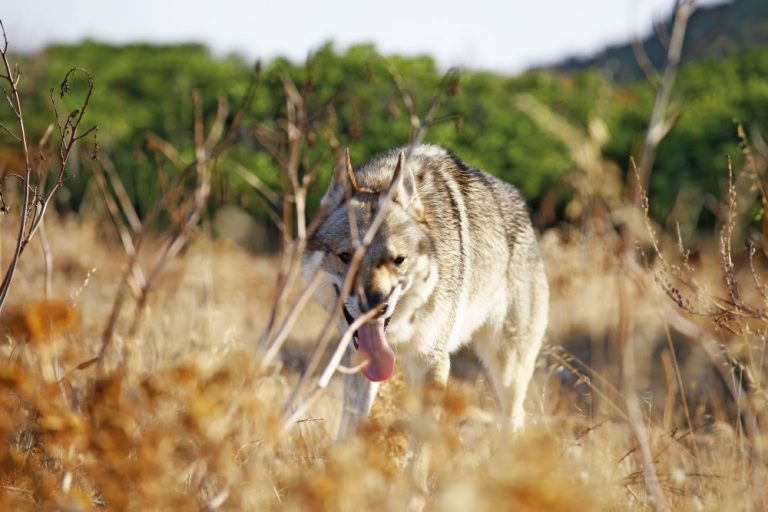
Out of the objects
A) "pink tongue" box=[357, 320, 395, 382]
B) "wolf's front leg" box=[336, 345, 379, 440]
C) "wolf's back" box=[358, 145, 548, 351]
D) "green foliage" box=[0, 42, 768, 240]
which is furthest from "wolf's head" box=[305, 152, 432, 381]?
"green foliage" box=[0, 42, 768, 240]

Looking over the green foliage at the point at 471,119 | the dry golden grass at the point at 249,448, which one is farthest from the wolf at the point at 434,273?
the green foliage at the point at 471,119

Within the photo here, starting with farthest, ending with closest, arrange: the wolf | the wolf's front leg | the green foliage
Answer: the green foliage < the wolf's front leg < the wolf

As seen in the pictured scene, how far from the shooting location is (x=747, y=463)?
3.34 m

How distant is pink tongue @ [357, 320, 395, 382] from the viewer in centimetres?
377

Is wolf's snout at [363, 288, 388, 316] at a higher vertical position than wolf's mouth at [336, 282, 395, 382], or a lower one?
higher

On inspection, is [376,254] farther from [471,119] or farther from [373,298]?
[471,119]

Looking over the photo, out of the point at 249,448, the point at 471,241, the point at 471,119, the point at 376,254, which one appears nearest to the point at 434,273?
the point at 376,254

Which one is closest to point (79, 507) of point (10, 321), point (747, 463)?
point (10, 321)

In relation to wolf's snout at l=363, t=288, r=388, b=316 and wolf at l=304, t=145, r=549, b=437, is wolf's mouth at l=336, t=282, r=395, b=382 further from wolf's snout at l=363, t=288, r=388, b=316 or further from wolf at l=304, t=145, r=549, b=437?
wolf's snout at l=363, t=288, r=388, b=316

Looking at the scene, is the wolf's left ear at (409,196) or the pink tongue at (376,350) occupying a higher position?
the wolf's left ear at (409,196)

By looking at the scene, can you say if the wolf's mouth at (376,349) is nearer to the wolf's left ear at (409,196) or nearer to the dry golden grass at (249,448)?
the dry golden grass at (249,448)

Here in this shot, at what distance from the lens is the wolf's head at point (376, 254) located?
3.69 metres

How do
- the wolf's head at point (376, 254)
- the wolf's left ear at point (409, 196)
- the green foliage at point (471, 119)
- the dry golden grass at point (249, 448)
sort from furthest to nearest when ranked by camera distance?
the green foliage at point (471, 119)
the wolf's left ear at point (409, 196)
the wolf's head at point (376, 254)
the dry golden grass at point (249, 448)

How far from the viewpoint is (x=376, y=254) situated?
3.78 metres
